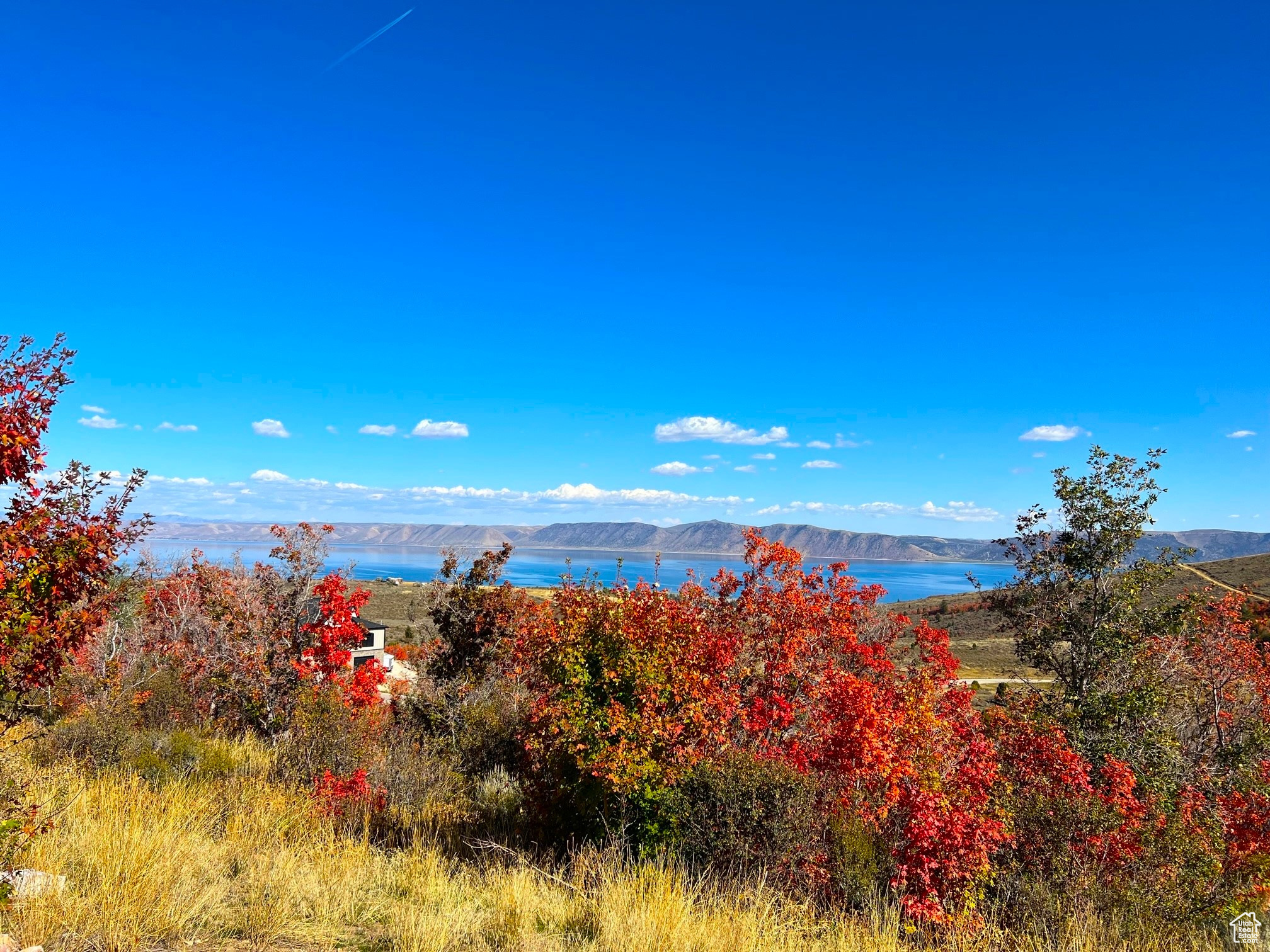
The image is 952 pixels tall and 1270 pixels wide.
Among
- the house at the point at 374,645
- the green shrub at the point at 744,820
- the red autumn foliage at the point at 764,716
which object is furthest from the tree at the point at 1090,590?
the house at the point at 374,645

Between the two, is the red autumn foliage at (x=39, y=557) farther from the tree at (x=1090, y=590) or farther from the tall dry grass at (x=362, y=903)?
the tree at (x=1090, y=590)

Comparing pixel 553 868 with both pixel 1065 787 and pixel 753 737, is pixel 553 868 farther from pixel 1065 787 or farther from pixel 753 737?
pixel 1065 787

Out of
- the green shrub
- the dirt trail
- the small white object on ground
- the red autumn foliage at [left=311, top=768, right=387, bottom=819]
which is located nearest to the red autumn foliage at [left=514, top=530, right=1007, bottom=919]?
the green shrub

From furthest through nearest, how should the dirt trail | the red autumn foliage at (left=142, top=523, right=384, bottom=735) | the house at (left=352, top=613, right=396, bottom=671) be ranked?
the dirt trail, the house at (left=352, top=613, right=396, bottom=671), the red autumn foliage at (left=142, top=523, right=384, bottom=735)

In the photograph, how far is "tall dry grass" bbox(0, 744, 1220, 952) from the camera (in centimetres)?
530

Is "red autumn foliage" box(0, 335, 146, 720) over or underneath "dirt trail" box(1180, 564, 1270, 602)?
over

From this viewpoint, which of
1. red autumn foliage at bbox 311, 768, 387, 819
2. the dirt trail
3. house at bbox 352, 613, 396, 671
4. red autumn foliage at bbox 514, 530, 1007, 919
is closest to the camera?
red autumn foliage at bbox 514, 530, 1007, 919

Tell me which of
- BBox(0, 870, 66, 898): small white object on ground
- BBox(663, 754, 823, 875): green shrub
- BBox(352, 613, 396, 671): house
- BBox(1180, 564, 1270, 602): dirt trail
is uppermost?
BBox(0, 870, 66, 898): small white object on ground

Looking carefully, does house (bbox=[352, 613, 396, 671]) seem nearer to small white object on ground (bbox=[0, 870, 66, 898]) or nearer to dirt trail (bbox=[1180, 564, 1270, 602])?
small white object on ground (bbox=[0, 870, 66, 898])

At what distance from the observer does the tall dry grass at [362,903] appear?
5.30 m

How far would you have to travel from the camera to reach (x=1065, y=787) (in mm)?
10062

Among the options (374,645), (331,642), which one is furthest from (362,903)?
(374,645)

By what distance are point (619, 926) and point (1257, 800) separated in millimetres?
13770

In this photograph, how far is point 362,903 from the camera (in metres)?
6.41
